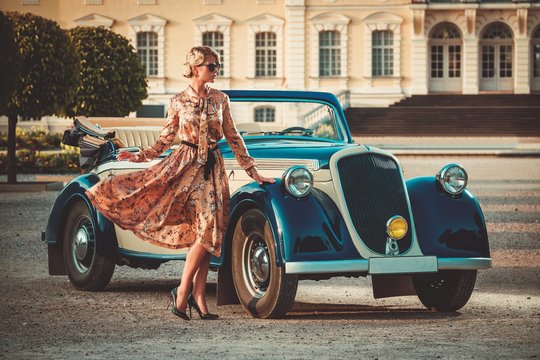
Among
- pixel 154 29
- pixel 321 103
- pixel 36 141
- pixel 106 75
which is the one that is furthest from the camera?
pixel 154 29

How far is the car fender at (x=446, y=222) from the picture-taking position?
Result: 8398mm

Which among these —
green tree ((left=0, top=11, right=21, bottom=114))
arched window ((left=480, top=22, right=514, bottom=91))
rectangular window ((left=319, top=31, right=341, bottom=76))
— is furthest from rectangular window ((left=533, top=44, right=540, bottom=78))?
green tree ((left=0, top=11, right=21, bottom=114))

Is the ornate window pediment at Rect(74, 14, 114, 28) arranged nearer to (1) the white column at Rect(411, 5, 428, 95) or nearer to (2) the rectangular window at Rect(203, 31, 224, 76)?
(2) the rectangular window at Rect(203, 31, 224, 76)

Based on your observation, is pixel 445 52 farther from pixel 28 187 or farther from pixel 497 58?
pixel 28 187

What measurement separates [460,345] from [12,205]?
43.0 ft

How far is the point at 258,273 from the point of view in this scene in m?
8.22

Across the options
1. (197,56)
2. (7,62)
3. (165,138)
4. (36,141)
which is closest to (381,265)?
(165,138)

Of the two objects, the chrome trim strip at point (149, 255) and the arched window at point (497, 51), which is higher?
the arched window at point (497, 51)

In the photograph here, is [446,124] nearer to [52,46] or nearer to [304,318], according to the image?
[52,46]

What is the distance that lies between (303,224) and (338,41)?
4780cm

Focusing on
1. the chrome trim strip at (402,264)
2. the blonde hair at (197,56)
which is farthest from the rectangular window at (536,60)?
the blonde hair at (197,56)

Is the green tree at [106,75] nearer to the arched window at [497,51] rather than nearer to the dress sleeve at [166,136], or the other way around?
the arched window at [497,51]

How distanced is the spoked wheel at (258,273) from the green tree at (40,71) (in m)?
16.0

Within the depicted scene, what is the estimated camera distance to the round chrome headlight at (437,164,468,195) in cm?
868
